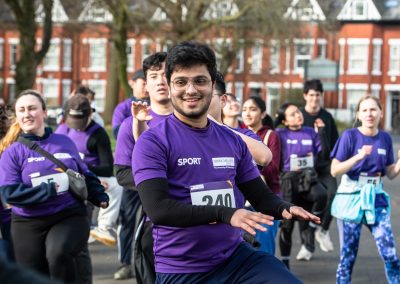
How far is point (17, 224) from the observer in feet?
18.7

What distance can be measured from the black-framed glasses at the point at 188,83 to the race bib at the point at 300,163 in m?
5.47

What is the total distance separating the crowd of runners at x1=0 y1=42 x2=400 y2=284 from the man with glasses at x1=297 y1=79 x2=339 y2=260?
0.06 feet

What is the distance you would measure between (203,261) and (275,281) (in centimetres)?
36

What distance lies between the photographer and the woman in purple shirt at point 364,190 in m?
7.05

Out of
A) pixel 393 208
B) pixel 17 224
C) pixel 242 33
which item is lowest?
pixel 393 208

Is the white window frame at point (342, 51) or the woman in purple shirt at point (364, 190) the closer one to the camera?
the woman in purple shirt at point (364, 190)

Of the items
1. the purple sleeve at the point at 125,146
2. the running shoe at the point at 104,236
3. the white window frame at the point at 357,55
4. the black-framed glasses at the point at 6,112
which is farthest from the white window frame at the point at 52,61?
the purple sleeve at the point at 125,146

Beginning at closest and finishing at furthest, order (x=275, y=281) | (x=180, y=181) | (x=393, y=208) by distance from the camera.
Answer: (x=275, y=281) < (x=180, y=181) < (x=393, y=208)

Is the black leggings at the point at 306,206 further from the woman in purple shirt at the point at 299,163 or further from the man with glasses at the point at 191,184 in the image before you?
the man with glasses at the point at 191,184

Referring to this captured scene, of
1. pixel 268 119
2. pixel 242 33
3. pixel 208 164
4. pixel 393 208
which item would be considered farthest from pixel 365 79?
pixel 208 164

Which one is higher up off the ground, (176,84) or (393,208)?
(176,84)

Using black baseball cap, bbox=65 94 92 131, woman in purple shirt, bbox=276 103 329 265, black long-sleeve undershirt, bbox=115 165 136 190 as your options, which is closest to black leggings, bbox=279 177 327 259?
woman in purple shirt, bbox=276 103 329 265

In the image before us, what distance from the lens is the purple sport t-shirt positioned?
349 centimetres

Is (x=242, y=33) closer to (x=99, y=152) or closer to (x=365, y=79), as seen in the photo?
(x=365, y=79)
